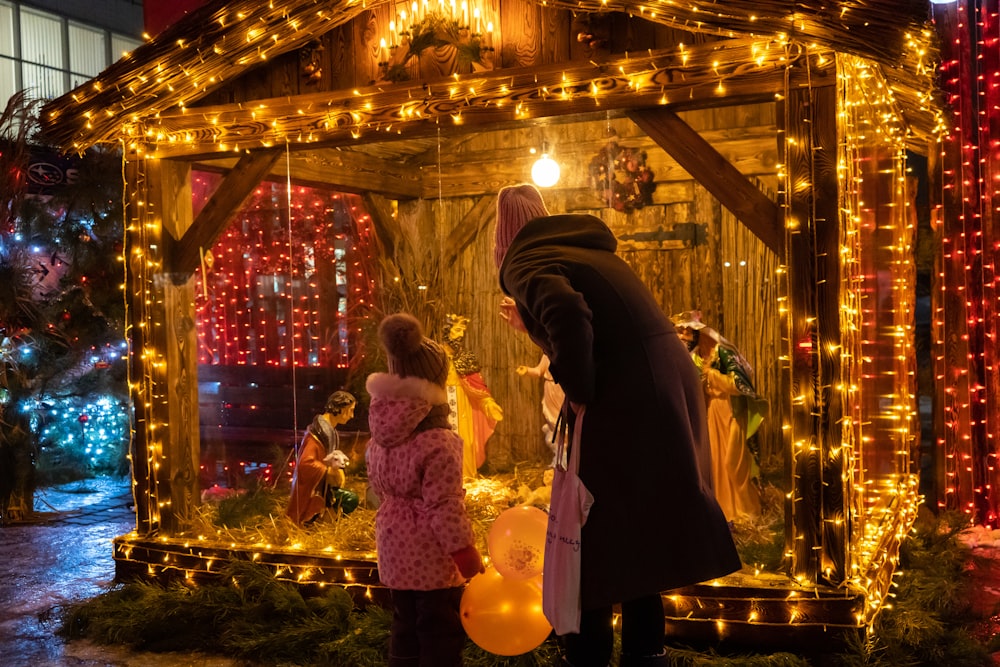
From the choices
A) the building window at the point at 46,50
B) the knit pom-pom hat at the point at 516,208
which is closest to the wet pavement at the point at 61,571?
the knit pom-pom hat at the point at 516,208

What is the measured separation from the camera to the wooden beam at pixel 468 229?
7.18m

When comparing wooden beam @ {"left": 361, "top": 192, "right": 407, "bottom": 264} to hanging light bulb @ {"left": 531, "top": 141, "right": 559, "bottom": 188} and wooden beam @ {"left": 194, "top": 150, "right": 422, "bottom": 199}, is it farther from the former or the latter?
hanging light bulb @ {"left": 531, "top": 141, "right": 559, "bottom": 188}

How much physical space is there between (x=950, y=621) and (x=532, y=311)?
3751 mm

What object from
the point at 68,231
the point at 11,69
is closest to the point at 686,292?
the point at 68,231

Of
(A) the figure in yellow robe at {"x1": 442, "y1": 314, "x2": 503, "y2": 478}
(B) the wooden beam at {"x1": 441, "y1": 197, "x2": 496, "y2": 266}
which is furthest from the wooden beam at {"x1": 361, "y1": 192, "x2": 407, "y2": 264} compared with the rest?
(A) the figure in yellow robe at {"x1": 442, "y1": 314, "x2": 503, "y2": 478}

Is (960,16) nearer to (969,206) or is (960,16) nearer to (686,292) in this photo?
(969,206)

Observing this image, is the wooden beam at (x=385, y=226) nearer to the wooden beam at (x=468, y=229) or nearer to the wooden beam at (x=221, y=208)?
the wooden beam at (x=468, y=229)

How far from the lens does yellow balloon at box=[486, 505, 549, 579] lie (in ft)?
16.2

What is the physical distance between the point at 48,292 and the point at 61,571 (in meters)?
3.30

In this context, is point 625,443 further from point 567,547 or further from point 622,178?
point 622,178

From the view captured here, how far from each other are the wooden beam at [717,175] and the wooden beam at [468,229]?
1.60 meters

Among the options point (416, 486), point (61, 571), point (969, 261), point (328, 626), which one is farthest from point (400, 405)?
point (969, 261)

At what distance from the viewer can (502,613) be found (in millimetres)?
4828

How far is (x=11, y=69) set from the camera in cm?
1742
